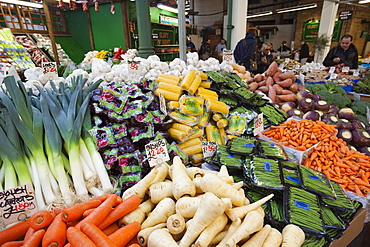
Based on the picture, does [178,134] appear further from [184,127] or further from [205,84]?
[205,84]

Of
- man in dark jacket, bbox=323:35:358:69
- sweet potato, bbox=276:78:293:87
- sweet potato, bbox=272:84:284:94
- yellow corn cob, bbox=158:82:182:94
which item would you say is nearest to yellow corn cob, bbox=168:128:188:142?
yellow corn cob, bbox=158:82:182:94

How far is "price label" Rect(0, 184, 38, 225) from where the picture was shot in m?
1.10

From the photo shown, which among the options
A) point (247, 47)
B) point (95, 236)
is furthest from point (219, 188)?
point (247, 47)

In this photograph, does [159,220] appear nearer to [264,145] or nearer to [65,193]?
[65,193]

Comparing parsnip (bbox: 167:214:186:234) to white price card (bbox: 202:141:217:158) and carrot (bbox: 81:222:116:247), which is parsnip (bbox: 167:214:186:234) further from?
white price card (bbox: 202:141:217:158)

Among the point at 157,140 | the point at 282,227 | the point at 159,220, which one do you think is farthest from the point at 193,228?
the point at 157,140

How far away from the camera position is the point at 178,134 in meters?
1.87

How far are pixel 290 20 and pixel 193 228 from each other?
20.0 m

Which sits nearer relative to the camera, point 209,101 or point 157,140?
point 157,140

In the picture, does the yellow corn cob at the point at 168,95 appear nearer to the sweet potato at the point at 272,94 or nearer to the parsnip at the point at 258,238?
the parsnip at the point at 258,238

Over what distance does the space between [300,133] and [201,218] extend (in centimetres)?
187

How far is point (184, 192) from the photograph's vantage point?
1154 millimetres

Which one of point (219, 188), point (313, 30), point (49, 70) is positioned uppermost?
point (313, 30)

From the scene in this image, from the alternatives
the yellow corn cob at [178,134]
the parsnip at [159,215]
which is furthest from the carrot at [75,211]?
the yellow corn cob at [178,134]
